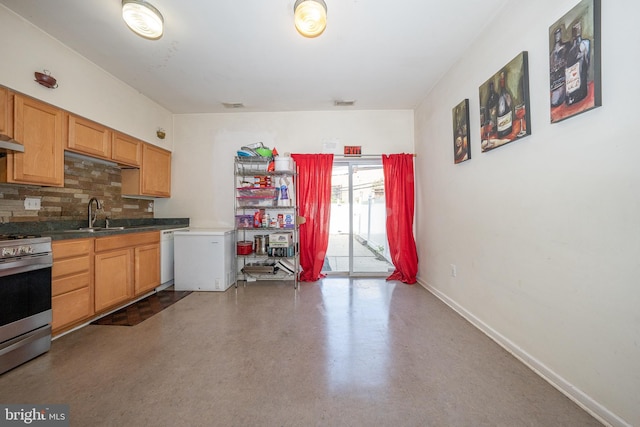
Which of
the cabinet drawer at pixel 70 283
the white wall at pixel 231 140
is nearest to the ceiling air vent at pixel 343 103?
the white wall at pixel 231 140

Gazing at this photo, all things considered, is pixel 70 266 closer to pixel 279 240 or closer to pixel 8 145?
pixel 8 145

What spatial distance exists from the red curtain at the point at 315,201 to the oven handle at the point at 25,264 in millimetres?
2608

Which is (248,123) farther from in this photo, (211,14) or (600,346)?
(600,346)

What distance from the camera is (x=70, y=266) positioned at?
2047mm

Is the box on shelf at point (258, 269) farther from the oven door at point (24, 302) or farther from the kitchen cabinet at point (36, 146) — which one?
the kitchen cabinet at point (36, 146)

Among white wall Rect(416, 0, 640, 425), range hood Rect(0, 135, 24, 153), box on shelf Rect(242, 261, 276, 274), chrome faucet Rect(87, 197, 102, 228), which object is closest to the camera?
white wall Rect(416, 0, 640, 425)

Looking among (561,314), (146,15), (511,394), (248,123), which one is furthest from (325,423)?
(248,123)

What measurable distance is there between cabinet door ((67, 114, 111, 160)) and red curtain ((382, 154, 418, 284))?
3582 mm

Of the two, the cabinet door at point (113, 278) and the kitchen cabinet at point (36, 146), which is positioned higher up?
the kitchen cabinet at point (36, 146)

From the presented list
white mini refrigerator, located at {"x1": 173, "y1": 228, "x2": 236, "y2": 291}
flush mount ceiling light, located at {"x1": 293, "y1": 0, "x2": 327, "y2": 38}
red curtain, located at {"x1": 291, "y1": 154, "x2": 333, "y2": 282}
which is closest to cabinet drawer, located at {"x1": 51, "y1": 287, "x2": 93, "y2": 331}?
white mini refrigerator, located at {"x1": 173, "y1": 228, "x2": 236, "y2": 291}

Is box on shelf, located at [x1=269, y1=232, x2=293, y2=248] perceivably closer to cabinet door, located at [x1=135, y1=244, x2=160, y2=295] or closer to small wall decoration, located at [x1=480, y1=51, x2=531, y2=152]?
cabinet door, located at [x1=135, y1=244, x2=160, y2=295]

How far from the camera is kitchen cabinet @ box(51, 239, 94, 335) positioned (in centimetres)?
195

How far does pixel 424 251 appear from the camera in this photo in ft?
11.0

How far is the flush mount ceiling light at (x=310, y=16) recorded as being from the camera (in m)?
1.59
